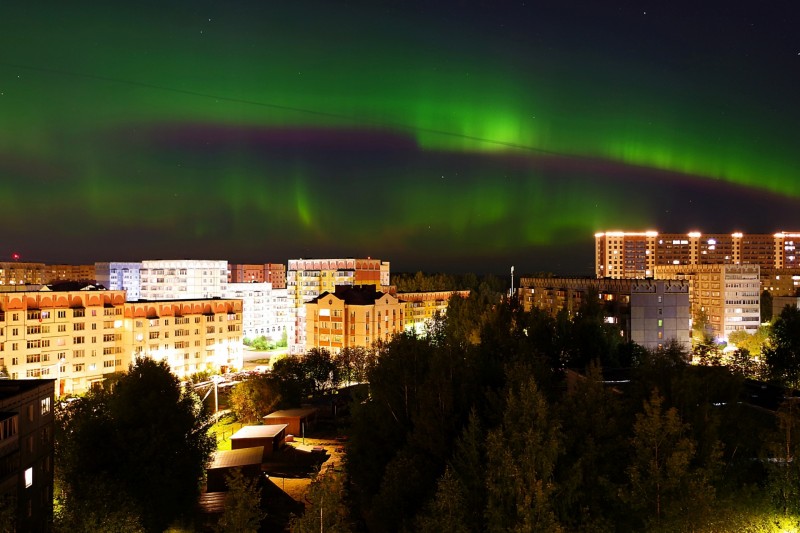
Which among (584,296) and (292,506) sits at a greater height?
(584,296)

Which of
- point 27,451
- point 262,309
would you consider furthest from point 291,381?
point 262,309

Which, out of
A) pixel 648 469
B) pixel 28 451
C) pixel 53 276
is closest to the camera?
pixel 648 469

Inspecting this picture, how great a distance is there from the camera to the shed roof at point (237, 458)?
1908 cm

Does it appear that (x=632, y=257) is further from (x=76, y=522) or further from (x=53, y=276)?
(x=53, y=276)

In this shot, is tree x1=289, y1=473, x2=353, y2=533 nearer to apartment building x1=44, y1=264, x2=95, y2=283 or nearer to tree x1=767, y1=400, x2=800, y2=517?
tree x1=767, y1=400, x2=800, y2=517

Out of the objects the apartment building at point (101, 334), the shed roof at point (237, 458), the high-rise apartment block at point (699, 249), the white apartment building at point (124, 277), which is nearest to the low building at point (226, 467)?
the shed roof at point (237, 458)

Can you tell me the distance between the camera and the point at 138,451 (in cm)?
1634

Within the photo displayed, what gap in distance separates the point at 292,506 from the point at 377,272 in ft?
167

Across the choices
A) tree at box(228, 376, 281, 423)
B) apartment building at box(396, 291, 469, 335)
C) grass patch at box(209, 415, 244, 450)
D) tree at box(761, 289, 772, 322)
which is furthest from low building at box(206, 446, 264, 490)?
tree at box(761, 289, 772, 322)

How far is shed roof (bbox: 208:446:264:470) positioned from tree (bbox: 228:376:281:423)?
21.0 ft

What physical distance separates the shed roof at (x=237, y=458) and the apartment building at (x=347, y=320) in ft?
73.6

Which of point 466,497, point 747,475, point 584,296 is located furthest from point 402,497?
point 584,296

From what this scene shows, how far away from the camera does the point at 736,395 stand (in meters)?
14.9

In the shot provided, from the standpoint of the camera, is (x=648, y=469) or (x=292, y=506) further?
(x=292, y=506)
